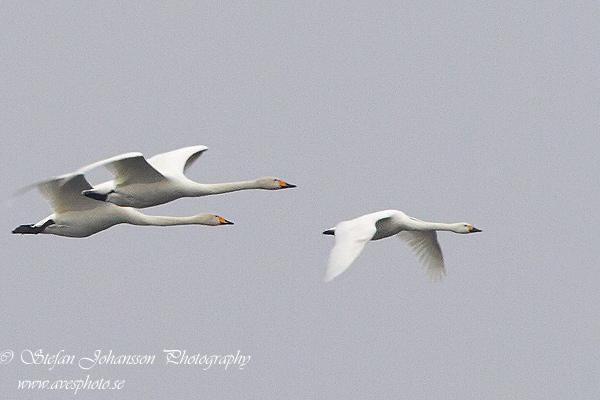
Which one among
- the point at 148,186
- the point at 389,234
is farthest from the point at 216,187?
the point at 389,234

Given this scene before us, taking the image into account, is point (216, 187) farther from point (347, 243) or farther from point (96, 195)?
point (347, 243)

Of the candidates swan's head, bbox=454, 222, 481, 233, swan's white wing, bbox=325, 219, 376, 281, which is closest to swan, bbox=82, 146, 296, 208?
swan's white wing, bbox=325, 219, 376, 281

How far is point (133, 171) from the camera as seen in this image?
23.8 meters

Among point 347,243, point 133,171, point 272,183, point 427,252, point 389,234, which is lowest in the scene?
point 427,252

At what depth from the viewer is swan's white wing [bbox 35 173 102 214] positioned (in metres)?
24.4

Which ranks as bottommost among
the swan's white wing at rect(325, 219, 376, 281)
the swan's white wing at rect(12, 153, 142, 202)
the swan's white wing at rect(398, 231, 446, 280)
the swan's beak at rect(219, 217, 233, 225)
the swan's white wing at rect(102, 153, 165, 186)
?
the swan's white wing at rect(398, 231, 446, 280)

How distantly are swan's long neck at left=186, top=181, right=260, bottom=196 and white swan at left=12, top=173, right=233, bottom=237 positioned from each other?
67 cm

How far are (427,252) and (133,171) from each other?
20.6 feet

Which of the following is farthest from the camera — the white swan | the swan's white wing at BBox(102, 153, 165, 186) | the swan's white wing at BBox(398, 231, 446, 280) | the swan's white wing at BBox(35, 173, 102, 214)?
the swan's white wing at BBox(398, 231, 446, 280)

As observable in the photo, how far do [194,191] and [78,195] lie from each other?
2.05 meters

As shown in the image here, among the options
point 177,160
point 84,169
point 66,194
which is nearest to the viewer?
point 84,169

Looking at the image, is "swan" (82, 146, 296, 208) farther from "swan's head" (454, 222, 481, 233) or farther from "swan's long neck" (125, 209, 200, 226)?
"swan's head" (454, 222, 481, 233)

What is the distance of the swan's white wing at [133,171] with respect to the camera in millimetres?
23500

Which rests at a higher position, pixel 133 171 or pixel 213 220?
pixel 133 171
